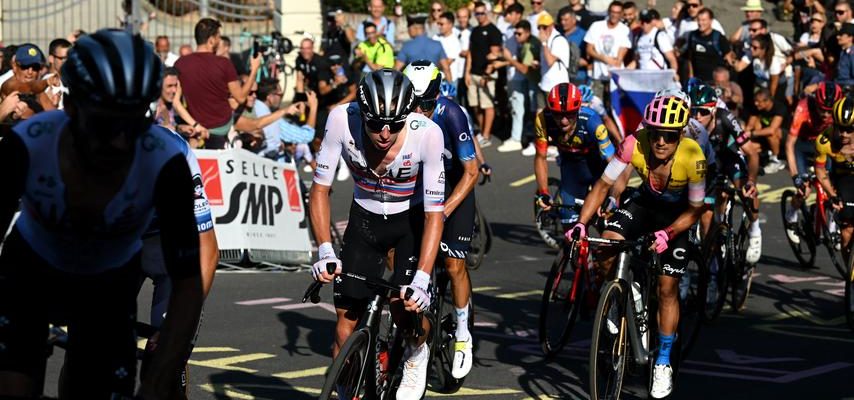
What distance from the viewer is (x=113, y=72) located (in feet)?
12.1

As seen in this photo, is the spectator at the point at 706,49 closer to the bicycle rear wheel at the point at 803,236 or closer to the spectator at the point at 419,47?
the spectator at the point at 419,47

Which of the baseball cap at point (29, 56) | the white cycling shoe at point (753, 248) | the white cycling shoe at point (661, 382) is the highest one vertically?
the baseball cap at point (29, 56)

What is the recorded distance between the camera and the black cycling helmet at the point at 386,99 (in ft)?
22.0

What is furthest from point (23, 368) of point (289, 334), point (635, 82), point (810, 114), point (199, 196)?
point (635, 82)

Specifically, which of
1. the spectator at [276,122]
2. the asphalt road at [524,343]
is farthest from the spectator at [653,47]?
the asphalt road at [524,343]

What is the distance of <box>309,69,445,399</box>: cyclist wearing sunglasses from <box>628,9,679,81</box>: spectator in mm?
13293

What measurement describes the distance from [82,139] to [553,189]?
12.2 metres

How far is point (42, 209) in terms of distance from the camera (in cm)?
413

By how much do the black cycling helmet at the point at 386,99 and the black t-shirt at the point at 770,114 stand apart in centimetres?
1338

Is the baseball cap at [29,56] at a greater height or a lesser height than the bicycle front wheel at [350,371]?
greater

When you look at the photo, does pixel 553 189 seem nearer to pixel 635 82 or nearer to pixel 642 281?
pixel 635 82

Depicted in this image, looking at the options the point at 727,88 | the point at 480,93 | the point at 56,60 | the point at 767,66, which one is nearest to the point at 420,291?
the point at 56,60

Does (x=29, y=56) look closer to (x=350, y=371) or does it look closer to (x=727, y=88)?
(x=350, y=371)

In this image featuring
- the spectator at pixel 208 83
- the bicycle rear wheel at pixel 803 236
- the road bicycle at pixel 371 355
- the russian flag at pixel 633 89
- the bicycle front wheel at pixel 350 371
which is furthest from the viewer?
the russian flag at pixel 633 89
